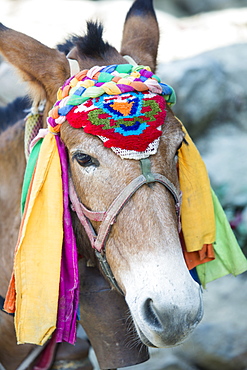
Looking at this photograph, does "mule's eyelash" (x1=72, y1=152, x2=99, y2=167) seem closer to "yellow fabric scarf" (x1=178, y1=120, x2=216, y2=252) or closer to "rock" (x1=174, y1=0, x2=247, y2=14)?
"yellow fabric scarf" (x1=178, y1=120, x2=216, y2=252)

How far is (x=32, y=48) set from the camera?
239 cm

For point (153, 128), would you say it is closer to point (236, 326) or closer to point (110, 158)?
point (110, 158)

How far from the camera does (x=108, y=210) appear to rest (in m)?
2.09

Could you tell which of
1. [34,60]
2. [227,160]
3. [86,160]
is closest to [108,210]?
[86,160]

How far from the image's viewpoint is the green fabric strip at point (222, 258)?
2.65 metres

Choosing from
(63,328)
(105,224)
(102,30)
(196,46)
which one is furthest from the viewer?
(196,46)

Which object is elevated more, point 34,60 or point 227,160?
point 34,60

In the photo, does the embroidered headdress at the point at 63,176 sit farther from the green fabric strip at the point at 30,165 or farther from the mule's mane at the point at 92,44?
the mule's mane at the point at 92,44

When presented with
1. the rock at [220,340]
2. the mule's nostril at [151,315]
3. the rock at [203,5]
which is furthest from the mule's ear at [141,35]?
the rock at [203,5]

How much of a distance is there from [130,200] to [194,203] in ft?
1.83

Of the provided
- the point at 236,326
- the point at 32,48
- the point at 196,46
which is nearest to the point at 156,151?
the point at 32,48

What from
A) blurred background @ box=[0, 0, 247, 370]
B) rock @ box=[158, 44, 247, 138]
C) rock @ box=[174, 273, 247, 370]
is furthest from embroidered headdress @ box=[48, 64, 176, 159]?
rock @ box=[158, 44, 247, 138]

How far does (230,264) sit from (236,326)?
77.3 inches

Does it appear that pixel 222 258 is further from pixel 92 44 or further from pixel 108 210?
pixel 92 44
